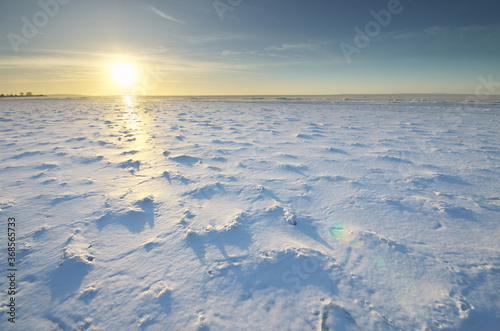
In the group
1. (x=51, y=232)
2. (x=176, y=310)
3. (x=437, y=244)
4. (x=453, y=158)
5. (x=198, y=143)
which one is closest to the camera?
(x=176, y=310)

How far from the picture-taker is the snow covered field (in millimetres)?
1998

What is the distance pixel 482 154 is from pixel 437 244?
19.5 feet

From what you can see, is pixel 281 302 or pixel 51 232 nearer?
pixel 281 302

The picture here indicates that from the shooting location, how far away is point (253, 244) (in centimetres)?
282

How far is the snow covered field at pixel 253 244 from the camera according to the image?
200cm

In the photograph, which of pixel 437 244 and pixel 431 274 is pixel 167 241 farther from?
pixel 437 244

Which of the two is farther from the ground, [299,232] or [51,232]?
[51,232]

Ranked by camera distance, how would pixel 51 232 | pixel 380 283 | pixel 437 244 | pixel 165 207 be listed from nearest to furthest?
pixel 380 283 → pixel 437 244 → pixel 51 232 → pixel 165 207

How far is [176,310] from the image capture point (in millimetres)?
2018

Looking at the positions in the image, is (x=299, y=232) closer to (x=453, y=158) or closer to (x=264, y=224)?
(x=264, y=224)

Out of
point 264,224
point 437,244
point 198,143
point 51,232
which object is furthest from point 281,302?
point 198,143

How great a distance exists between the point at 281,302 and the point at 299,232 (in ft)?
3.69

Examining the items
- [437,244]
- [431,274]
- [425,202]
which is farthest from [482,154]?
[431,274]

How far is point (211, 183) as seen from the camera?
4.50m
